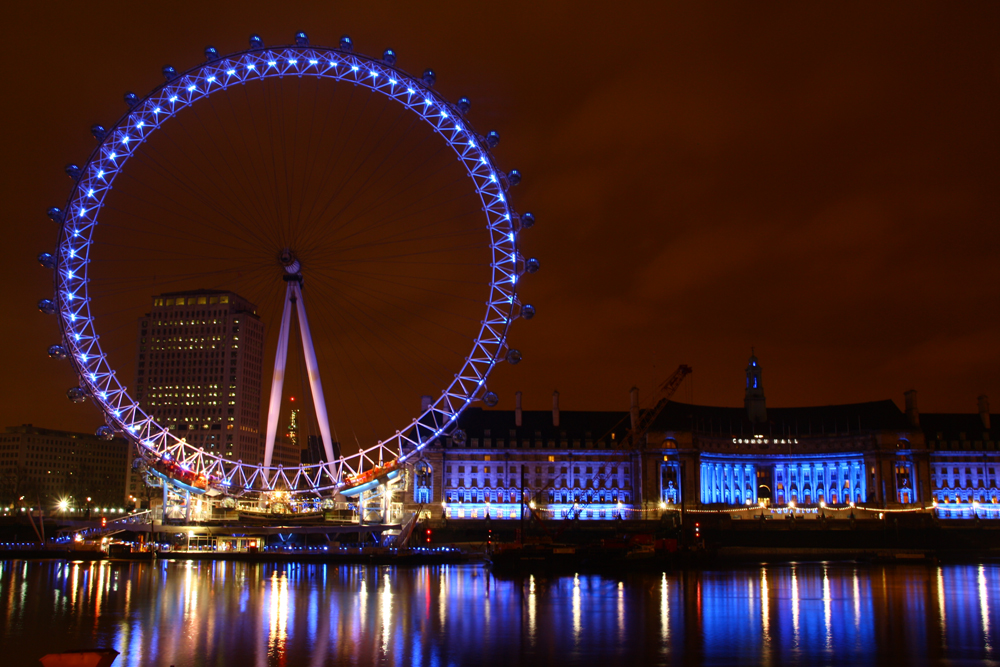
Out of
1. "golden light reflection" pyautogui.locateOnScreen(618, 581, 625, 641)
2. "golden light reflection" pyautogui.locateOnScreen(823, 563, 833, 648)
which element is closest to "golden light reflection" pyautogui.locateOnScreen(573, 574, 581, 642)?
"golden light reflection" pyautogui.locateOnScreen(618, 581, 625, 641)

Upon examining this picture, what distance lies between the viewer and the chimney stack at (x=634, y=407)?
15612cm

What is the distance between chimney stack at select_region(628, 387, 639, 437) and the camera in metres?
156

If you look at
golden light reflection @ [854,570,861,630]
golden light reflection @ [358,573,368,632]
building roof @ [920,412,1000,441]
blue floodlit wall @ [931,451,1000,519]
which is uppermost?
building roof @ [920,412,1000,441]

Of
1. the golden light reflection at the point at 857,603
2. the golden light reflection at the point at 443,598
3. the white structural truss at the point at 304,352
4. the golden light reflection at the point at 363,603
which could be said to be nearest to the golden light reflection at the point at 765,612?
the golden light reflection at the point at 857,603

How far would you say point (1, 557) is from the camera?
99438 mm

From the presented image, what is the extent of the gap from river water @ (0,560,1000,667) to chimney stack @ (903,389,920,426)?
78.7 metres

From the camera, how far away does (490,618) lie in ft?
160

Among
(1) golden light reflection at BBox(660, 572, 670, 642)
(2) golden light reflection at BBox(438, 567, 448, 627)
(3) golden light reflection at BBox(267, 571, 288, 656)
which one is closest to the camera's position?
(3) golden light reflection at BBox(267, 571, 288, 656)

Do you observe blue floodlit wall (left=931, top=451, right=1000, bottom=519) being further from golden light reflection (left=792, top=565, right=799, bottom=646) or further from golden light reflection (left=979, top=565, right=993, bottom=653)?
golden light reflection (left=792, top=565, right=799, bottom=646)

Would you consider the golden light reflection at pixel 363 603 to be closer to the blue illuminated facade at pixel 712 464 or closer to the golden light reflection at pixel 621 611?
the golden light reflection at pixel 621 611

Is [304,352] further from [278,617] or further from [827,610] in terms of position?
[827,610]

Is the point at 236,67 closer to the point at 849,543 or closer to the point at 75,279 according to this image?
the point at 75,279

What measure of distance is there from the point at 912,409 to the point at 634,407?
4420 centimetres

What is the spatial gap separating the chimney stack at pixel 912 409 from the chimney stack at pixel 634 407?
42905 millimetres
